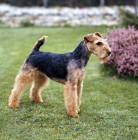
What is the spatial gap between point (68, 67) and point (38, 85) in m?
0.94

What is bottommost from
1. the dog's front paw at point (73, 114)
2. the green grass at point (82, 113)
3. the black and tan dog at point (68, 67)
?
the green grass at point (82, 113)

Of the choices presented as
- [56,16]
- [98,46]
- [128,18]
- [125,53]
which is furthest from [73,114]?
[56,16]

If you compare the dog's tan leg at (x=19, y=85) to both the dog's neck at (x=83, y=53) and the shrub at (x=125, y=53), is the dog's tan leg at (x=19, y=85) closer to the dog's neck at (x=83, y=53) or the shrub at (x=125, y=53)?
the dog's neck at (x=83, y=53)

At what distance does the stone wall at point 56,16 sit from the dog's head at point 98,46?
13.0 meters

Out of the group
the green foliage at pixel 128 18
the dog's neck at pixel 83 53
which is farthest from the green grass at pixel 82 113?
the green foliage at pixel 128 18

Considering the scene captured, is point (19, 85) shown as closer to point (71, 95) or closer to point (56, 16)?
point (71, 95)

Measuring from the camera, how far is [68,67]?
5.15 meters

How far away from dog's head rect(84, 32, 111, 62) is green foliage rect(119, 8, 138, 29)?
6.79 metres

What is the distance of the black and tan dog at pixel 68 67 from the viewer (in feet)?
16.3

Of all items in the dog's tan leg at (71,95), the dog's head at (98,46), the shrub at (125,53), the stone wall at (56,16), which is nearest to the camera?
the dog's head at (98,46)

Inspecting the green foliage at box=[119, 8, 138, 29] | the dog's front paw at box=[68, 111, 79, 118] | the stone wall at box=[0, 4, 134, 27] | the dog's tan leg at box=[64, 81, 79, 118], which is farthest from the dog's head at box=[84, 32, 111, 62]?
the stone wall at box=[0, 4, 134, 27]

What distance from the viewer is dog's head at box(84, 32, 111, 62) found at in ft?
15.9

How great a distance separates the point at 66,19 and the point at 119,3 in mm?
4852

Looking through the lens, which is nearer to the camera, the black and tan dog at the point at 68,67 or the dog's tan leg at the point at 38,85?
the black and tan dog at the point at 68,67
